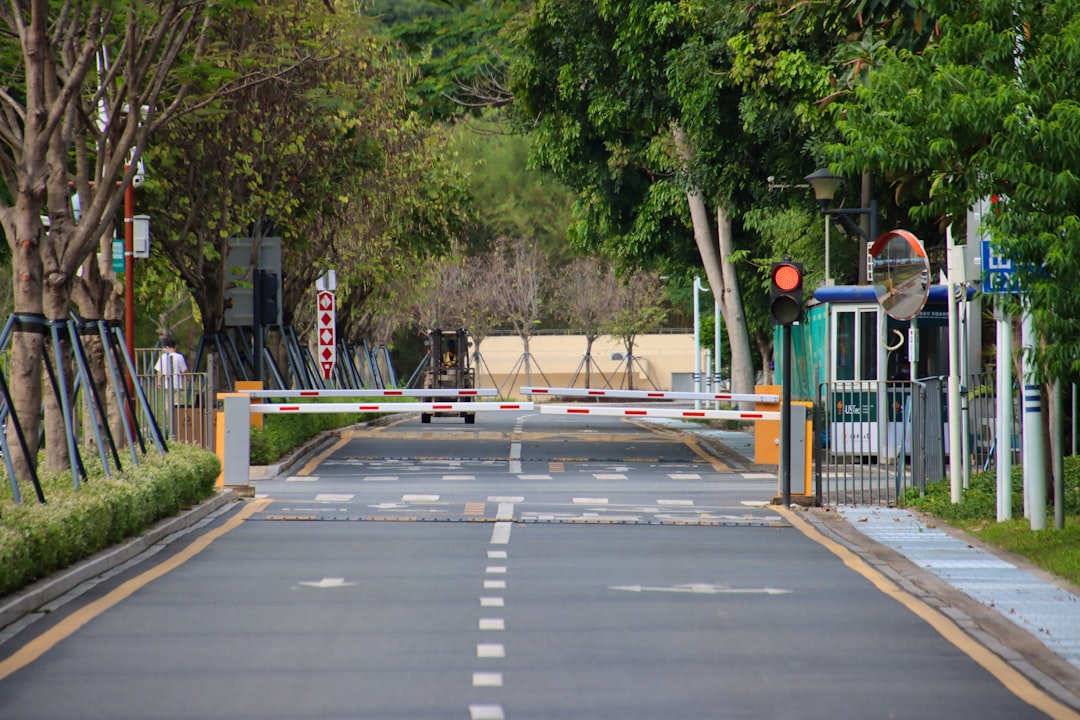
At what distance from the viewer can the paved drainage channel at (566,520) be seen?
16.6 metres

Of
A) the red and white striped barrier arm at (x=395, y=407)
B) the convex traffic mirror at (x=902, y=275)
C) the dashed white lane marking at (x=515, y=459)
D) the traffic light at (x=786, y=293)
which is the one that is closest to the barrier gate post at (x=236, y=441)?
the red and white striped barrier arm at (x=395, y=407)

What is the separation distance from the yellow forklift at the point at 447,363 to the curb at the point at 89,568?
29032 millimetres

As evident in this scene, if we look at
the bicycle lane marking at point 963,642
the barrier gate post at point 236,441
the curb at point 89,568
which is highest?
the barrier gate post at point 236,441

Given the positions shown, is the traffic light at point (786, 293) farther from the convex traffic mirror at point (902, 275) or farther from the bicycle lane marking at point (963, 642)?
the bicycle lane marking at point (963, 642)

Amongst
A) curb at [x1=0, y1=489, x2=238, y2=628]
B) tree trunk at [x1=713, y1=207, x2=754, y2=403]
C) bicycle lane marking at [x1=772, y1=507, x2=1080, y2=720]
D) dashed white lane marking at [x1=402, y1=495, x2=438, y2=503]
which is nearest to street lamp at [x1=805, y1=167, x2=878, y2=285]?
dashed white lane marking at [x1=402, y1=495, x2=438, y2=503]

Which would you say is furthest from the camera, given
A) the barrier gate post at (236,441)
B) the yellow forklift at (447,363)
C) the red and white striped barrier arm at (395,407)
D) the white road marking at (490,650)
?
the yellow forklift at (447,363)

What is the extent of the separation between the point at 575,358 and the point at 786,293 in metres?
62.4

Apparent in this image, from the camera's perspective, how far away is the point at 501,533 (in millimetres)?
15500

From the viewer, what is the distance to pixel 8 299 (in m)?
61.0

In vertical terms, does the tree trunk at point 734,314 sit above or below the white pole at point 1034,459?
above

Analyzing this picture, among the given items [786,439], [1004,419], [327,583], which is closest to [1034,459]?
[1004,419]

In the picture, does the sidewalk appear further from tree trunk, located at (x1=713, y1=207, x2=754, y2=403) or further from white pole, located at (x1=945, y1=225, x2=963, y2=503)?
tree trunk, located at (x1=713, y1=207, x2=754, y2=403)

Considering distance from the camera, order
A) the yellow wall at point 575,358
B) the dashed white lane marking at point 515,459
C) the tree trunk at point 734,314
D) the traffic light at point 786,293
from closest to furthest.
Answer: the traffic light at point 786,293 < the dashed white lane marking at point 515,459 < the tree trunk at point 734,314 < the yellow wall at point 575,358

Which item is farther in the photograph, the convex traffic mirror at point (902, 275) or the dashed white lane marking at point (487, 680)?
the convex traffic mirror at point (902, 275)
